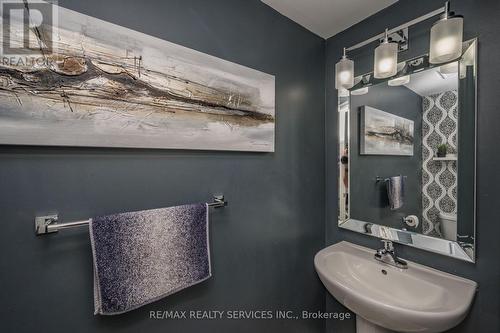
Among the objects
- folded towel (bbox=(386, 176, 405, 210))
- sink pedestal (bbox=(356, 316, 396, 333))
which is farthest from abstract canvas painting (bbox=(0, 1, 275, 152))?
sink pedestal (bbox=(356, 316, 396, 333))

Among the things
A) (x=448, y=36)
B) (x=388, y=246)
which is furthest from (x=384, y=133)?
(x=388, y=246)

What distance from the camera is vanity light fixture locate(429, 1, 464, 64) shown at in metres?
0.87

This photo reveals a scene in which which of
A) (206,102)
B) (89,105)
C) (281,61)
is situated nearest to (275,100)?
(281,61)

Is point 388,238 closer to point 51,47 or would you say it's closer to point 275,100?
point 275,100

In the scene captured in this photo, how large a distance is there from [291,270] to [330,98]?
122 cm

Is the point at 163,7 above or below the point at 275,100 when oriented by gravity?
above

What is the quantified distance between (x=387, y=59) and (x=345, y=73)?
0.22 meters

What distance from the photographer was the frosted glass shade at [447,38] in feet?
2.88

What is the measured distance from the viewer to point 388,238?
1.20m

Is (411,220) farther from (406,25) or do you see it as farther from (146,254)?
(146,254)

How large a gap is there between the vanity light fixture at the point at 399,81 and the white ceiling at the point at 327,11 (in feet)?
1.40

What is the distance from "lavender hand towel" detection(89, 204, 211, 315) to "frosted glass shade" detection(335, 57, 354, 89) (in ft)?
3.57

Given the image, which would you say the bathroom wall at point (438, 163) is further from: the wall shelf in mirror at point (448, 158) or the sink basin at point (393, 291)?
the sink basin at point (393, 291)

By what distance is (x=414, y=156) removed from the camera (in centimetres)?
114
